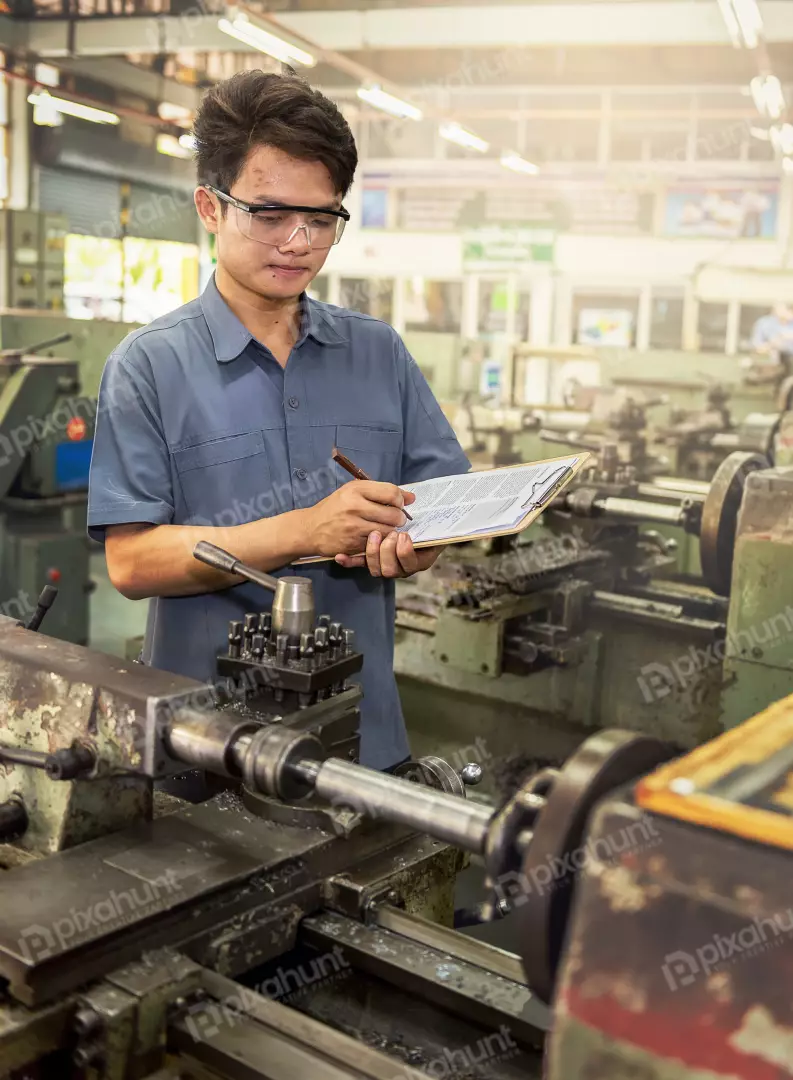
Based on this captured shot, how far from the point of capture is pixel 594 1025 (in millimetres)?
522

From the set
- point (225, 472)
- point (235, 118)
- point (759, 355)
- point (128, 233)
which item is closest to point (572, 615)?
point (225, 472)

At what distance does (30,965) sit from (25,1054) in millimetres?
58

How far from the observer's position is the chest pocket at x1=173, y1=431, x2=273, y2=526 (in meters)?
1.24

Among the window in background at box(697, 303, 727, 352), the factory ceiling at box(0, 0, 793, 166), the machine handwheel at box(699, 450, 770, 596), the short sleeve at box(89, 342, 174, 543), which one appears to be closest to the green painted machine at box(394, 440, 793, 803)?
the machine handwheel at box(699, 450, 770, 596)

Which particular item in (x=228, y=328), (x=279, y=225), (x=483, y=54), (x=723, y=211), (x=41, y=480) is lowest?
(x=41, y=480)

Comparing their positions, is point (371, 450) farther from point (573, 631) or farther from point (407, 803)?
point (573, 631)

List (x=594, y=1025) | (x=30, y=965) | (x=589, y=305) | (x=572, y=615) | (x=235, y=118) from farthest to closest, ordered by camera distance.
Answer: (x=589, y=305) → (x=572, y=615) → (x=235, y=118) → (x=30, y=965) → (x=594, y=1025)

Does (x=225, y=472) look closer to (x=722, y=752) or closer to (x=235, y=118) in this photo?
(x=235, y=118)

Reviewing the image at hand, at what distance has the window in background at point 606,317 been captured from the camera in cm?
934

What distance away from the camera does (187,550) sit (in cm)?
116

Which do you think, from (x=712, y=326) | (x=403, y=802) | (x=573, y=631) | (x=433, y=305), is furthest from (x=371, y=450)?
(x=433, y=305)

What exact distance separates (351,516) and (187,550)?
0.59ft

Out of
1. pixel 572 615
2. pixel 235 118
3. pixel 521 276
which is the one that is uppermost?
pixel 521 276

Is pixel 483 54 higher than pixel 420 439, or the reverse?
pixel 483 54
